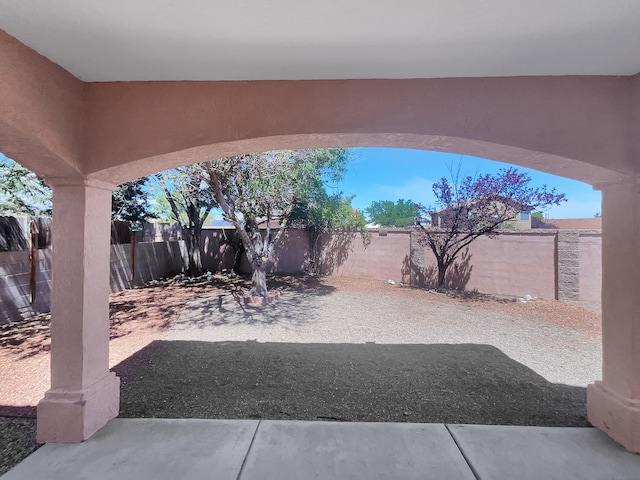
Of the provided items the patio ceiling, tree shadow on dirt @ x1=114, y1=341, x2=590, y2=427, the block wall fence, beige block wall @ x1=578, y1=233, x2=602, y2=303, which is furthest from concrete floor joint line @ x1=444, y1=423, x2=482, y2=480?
beige block wall @ x1=578, y1=233, x2=602, y2=303

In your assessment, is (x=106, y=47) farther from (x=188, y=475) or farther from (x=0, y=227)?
(x=0, y=227)

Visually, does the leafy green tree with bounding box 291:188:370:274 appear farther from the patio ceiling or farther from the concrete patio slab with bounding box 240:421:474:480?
the concrete patio slab with bounding box 240:421:474:480

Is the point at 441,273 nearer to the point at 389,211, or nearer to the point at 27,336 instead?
the point at 27,336

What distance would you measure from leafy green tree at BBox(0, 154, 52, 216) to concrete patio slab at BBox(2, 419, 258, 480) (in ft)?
33.7

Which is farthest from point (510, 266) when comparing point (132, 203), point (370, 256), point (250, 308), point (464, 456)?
point (132, 203)

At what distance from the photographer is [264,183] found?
7359 millimetres

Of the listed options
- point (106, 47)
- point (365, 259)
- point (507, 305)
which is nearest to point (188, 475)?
point (106, 47)

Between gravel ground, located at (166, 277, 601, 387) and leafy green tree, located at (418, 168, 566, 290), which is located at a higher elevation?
leafy green tree, located at (418, 168, 566, 290)

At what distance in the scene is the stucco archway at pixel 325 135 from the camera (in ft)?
8.67

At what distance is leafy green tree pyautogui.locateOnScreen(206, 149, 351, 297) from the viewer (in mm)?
7355

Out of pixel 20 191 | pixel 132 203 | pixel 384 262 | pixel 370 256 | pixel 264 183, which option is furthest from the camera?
pixel 132 203

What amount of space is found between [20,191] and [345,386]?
1278 cm

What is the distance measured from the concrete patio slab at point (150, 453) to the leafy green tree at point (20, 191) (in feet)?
33.7

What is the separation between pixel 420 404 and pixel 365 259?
886cm
